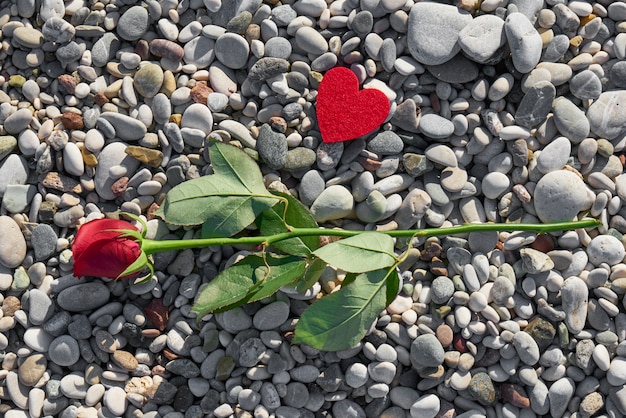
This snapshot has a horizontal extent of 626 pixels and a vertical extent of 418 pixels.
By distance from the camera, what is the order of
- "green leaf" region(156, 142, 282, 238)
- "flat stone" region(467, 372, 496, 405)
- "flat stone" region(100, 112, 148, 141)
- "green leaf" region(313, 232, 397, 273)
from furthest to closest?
"flat stone" region(100, 112, 148, 141), "flat stone" region(467, 372, 496, 405), "green leaf" region(156, 142, 282, 238), "green leaf" region(313, 232, 397, 273)

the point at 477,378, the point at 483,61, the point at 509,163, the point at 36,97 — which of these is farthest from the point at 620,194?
the point at 36,97

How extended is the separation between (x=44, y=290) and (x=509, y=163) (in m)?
1.24

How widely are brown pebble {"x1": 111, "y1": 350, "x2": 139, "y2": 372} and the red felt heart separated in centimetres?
74

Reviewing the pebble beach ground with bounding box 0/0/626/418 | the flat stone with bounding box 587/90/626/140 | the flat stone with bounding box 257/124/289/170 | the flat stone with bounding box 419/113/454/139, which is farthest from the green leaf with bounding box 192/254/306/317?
the flat stone with bounding box 587/90/626/140

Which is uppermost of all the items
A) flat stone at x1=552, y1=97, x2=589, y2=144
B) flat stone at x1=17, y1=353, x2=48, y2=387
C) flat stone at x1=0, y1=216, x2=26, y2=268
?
flat stone at x1=552, y1=97, x2=589, y2=144

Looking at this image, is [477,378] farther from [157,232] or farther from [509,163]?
[157,232]

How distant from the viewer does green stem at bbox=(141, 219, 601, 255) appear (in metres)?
1.54

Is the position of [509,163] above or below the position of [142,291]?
above

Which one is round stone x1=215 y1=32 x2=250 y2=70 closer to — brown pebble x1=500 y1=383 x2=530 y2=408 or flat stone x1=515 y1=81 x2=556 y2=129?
flat stone x1=515 y1=81 x2=556 y2=129

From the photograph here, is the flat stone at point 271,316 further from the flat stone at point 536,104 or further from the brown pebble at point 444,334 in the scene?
the flat stone at point 536,104

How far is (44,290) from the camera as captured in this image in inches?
68.7

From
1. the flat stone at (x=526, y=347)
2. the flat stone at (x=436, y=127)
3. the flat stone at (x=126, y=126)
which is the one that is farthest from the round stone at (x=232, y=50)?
the flat stone at (x=526, y=347)

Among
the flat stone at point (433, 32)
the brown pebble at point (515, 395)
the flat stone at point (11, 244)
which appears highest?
the flat stone at point (433, 32)

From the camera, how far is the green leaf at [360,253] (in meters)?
1.48
